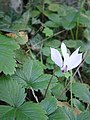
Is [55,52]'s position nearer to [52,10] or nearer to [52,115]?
[52,115]

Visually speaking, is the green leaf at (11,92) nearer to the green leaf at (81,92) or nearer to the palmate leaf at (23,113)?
the palmate leaf at (23,113)

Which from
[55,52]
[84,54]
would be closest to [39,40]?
[84,54]

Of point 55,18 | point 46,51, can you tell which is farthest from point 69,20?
point 46,51

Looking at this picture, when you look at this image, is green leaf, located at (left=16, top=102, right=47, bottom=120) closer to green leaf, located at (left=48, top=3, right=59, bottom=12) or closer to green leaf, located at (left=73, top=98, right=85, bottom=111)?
green leaf, located at (left=73, top=98, right=85, bottom=111)

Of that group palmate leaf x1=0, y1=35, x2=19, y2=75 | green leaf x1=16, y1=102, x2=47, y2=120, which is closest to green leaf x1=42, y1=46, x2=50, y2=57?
palmate leaf x1=0, y1=35, x2=19, y2=75

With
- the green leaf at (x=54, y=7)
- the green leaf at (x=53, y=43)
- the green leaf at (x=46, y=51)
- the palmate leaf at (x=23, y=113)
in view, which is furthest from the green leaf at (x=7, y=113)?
the green leaf at (x=54, y=7)

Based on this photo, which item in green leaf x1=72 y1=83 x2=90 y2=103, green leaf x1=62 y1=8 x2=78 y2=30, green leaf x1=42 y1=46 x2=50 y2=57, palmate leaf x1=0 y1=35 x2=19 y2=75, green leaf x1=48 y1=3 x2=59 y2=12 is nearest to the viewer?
palmate leaf x1=0 y1=35 x2=19 y2=75
